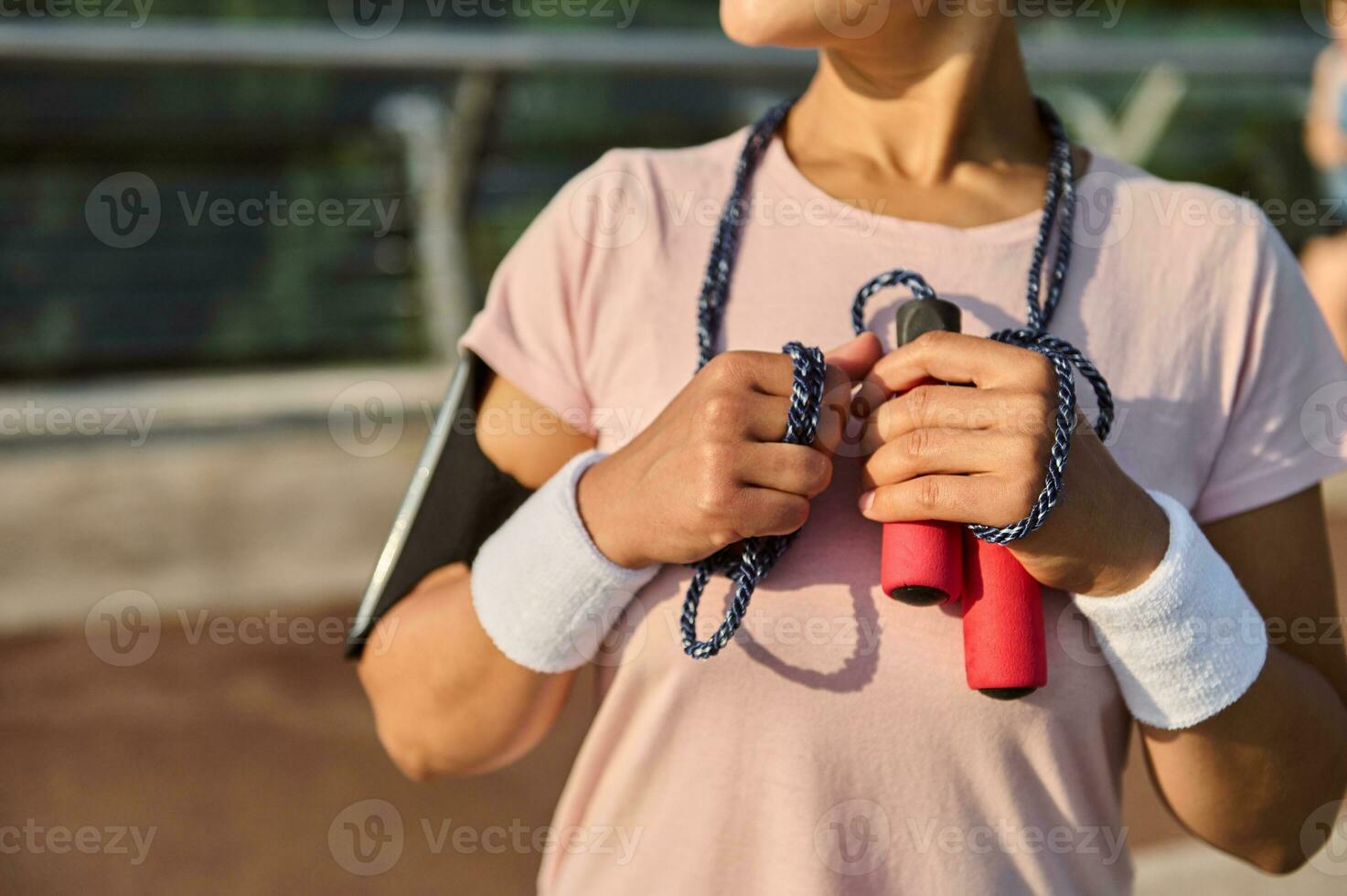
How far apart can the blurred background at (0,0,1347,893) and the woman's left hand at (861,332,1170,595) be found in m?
2.01

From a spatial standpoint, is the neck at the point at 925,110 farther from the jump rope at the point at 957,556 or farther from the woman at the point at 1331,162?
the woman at the point at 1331,162

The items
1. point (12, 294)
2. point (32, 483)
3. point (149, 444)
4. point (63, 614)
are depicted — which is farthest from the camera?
point (12, 294)

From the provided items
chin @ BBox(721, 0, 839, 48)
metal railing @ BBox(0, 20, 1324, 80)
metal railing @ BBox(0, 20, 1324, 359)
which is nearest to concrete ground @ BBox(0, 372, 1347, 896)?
metal railing @ BBox(0, 20, 1324, 359)

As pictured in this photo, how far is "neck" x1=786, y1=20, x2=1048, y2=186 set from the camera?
4.32 feet

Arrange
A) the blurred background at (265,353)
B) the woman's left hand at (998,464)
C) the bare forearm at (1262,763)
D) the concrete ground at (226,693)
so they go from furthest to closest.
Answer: the blurred background at (265,353)
the concrete ground at (226,693)
the bare forearm at (1262,763)
the woman's left hand at (998,464)

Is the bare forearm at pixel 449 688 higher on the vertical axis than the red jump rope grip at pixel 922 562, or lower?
lower

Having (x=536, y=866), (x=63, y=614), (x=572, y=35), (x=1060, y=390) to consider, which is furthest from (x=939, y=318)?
(x=572, y=35)

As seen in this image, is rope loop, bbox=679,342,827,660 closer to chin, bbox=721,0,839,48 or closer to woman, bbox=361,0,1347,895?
woman, bbox=361,0,1347,895

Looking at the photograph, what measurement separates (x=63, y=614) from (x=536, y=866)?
1.62 m

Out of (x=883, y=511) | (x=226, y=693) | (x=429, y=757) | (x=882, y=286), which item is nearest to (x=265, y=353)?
(x=226, y=693)

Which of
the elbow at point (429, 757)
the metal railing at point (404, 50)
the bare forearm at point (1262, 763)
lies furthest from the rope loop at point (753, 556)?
the metal railing at point (404, 50)

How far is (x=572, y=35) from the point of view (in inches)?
172

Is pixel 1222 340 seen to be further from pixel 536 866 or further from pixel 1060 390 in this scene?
pixel 536 866

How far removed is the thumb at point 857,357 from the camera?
1.11 m
